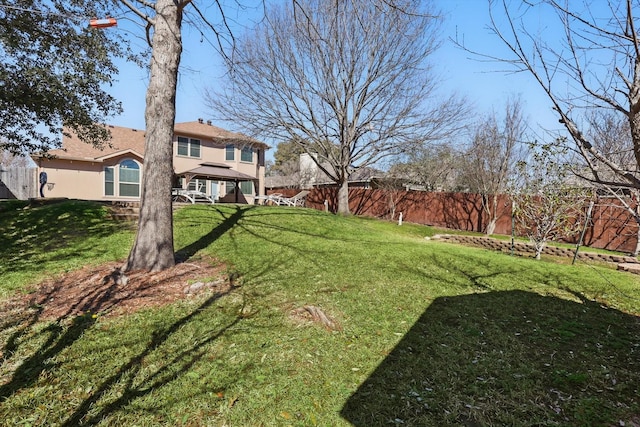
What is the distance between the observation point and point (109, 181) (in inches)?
680

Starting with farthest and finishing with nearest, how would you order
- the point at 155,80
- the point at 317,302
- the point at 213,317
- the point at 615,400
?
the point at 155,80 → the point at 317,302 → the point at 213,317 → the point at 615,400

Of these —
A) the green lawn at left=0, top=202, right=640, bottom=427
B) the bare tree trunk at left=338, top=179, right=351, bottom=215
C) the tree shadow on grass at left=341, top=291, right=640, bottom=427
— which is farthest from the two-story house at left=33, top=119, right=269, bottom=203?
the tree shadow on grass at left=341, top=291, right=640, bottom=427

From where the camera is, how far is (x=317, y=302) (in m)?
4.11

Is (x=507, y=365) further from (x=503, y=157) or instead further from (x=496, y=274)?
(x=503, y=157)

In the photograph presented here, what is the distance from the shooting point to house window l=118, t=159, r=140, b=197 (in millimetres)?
17531

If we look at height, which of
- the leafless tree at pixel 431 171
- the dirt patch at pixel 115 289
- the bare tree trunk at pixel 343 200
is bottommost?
the dirt patch at pixel 115 289

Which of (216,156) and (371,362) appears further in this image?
(216,156)

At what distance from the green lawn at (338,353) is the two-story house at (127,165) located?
478 inches

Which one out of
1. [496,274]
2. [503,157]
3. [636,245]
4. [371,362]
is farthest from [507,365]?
[503,157]

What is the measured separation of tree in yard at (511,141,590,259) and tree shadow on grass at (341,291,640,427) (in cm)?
505

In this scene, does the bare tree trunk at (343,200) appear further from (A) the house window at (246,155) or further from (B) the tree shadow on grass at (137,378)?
(B) the tree shadow on grass at (137,378)

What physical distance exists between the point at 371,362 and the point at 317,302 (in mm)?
1317

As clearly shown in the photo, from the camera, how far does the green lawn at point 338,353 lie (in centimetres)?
229

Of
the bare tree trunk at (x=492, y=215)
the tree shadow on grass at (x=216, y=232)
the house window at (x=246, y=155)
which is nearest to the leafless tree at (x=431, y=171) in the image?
the bare tree trunk at (x=492, y=215)
